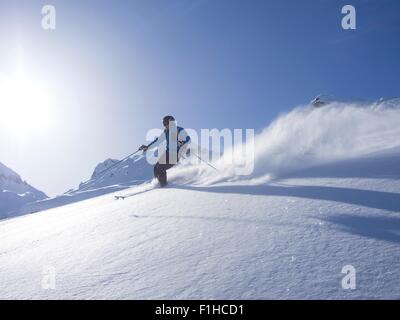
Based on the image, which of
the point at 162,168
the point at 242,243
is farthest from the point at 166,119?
the point at 242,243

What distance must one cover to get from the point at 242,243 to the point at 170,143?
905 centimetres

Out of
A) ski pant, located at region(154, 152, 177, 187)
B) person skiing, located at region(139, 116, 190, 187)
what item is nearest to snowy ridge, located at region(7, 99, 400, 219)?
ski pant, located at region(154, 152, 177, 187)

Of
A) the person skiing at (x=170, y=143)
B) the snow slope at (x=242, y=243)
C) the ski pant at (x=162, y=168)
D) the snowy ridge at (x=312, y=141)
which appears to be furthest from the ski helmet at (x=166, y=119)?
the snow slope at (x=242, y=243)

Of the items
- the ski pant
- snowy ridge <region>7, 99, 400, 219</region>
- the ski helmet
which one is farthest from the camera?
the ski helmet

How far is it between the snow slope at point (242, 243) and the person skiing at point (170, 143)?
13.1ft

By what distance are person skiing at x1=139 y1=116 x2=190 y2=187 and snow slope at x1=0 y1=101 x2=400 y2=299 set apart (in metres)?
4.00

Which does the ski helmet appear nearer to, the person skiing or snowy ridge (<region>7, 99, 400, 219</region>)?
the person skiing

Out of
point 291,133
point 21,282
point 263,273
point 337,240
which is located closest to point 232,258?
point 263,273

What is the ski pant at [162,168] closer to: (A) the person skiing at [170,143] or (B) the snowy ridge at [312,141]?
(A) the person skiing at [170,143]

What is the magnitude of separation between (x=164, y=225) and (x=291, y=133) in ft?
25.8

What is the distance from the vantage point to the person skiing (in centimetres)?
1304

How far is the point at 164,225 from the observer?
613 cm
